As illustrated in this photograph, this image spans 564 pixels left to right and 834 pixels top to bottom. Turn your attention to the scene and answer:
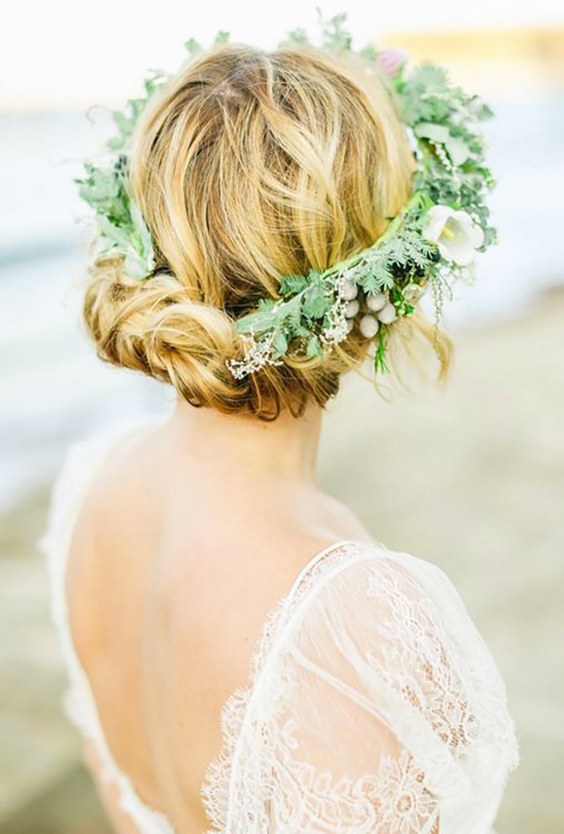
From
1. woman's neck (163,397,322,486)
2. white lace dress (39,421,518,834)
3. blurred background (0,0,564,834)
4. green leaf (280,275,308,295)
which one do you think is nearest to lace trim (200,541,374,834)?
white lace dress (39,421,518,834)

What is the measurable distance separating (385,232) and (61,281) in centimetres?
980

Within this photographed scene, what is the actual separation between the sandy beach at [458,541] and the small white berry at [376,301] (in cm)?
23

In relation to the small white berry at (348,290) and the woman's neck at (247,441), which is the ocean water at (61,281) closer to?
the woman's neck at (247,441)

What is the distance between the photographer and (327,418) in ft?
23.4

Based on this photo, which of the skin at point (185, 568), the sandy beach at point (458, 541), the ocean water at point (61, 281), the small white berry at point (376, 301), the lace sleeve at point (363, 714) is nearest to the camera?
the lace sleeve at point (363, 714)

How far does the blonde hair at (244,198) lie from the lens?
4.59 feet

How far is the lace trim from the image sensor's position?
135cm

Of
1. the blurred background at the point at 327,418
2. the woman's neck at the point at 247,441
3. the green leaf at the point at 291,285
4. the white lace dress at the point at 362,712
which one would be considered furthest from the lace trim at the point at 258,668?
the blurred background at the point at 327,418

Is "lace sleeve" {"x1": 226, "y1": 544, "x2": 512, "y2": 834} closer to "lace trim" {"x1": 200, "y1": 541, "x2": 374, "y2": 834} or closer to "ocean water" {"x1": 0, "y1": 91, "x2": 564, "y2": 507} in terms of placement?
"lace trim" {"x1": 200, "y1": 541, "x2": 374, "y2": 834}

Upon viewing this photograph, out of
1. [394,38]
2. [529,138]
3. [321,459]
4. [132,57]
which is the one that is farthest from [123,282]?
[394,38]

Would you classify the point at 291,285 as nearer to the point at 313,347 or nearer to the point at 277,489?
the point at 313,347

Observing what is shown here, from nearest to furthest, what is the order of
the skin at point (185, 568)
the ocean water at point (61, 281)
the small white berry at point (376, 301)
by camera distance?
the skin at point (185, 568) → the small white berry at point (376, 301) → the ocean water at point (61, 281)

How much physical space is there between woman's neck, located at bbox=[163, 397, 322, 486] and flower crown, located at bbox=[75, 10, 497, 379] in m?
0.13

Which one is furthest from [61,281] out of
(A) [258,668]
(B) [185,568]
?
(A) [258,668]
